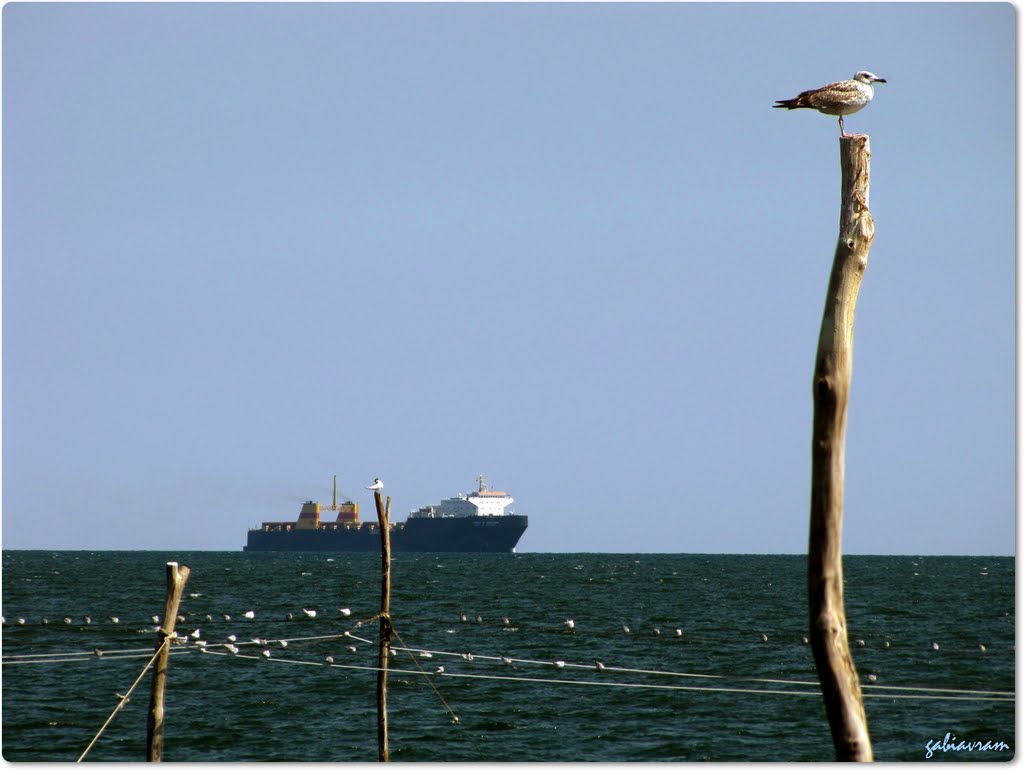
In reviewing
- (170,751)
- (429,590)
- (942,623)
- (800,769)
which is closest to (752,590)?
(429,590)

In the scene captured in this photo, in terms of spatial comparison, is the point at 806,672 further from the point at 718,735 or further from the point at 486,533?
the point at 486,533

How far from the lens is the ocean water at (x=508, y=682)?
61.6 ft

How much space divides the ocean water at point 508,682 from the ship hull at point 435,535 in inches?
2990

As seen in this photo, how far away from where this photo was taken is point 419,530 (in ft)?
436

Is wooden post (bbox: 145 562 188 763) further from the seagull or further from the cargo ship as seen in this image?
the cargo ship

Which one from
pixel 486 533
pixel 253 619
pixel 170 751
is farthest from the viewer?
pixel 486 533

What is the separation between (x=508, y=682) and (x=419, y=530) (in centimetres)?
10851

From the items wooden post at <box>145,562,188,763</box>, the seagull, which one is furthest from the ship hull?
the seagull

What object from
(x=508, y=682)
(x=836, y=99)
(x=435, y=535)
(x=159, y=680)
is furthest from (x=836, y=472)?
(x=435, y=535)

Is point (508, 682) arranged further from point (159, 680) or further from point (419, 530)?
point (419, 530)

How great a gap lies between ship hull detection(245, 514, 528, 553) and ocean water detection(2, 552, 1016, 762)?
75954 millimetres

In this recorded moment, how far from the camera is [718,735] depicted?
19.7 meters

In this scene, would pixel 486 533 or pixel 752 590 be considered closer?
pixel 752 590

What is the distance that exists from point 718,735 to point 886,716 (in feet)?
9.40
